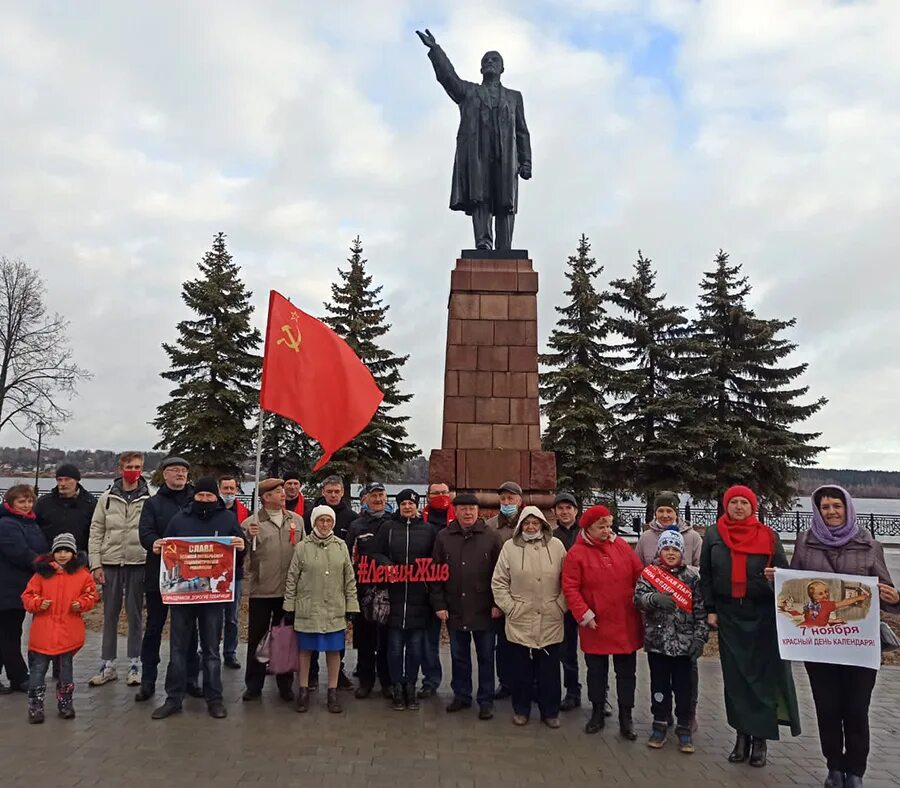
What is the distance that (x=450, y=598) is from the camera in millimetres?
5453

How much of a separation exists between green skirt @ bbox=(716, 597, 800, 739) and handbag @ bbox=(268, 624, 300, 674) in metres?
3.08

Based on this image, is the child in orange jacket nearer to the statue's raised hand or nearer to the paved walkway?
the paved walkway

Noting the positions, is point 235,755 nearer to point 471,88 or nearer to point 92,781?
point 92,781

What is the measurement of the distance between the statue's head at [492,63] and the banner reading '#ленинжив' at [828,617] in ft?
26.9

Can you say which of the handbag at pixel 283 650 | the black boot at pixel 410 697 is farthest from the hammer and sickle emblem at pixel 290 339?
the black boot at pixel 410 697

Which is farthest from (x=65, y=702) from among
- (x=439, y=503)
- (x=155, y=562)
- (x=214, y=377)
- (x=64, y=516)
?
(x=214, y=377)

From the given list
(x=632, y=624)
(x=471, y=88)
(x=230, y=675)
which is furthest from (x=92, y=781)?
(x=471, y=88)

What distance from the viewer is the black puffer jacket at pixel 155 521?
546 centimetres

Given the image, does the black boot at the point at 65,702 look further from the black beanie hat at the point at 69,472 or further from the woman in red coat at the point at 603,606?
the woman in red coat at the point at 603,606

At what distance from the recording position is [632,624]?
4.95 metres

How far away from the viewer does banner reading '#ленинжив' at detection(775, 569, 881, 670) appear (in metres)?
4.05

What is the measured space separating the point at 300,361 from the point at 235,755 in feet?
12.8

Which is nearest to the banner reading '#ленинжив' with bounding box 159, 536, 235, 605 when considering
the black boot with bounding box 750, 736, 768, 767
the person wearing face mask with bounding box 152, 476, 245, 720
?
the person wearing face mask with bounding box 152, 476, 245, 720

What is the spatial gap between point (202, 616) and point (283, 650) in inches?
25.8
